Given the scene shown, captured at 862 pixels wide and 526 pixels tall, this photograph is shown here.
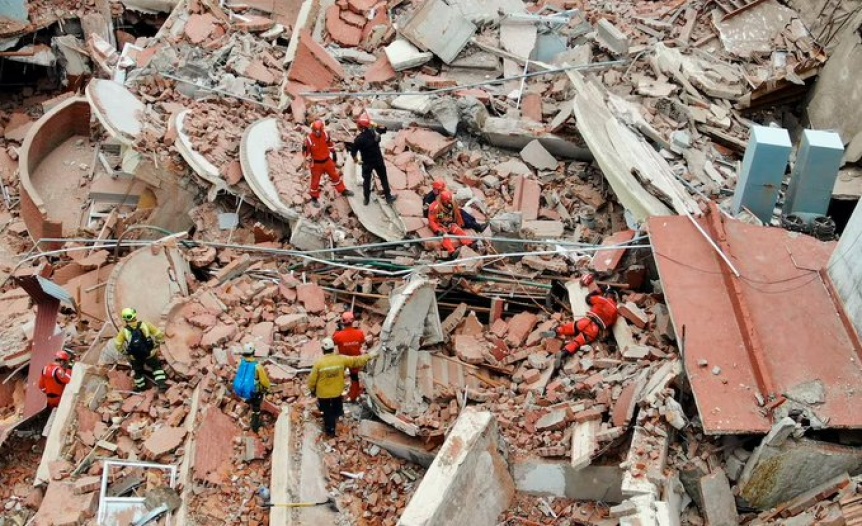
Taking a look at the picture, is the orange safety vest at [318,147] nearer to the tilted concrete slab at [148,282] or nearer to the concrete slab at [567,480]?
the tilted concrete slab at [148,282]

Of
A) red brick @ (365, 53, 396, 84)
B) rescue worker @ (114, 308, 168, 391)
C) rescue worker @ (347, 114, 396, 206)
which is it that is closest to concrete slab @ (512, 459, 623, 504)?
rescue worker @ (114, 308, 168, 391)

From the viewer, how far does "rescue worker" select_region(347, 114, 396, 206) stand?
10008 millimetres

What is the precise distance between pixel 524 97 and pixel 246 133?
398 centimetres

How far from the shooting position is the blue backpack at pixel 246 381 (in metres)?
7.76

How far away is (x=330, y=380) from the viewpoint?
762 cm

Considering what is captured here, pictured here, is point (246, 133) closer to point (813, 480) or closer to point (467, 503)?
point (467, 503)

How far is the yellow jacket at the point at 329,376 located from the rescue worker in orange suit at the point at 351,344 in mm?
521

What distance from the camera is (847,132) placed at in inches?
430

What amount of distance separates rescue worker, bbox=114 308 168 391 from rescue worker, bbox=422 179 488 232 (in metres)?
3.59

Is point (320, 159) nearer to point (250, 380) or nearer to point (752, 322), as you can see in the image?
point (250, 380)

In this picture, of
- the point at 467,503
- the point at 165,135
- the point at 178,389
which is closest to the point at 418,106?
the point at 165,135

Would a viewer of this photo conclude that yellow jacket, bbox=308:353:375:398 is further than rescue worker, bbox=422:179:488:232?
No

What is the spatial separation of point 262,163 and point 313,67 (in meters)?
2.34

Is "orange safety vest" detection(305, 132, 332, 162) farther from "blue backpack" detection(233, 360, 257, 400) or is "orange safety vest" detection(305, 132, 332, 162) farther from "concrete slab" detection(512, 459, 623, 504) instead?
"concrete slab" detection(512, 459, 623, 504)
